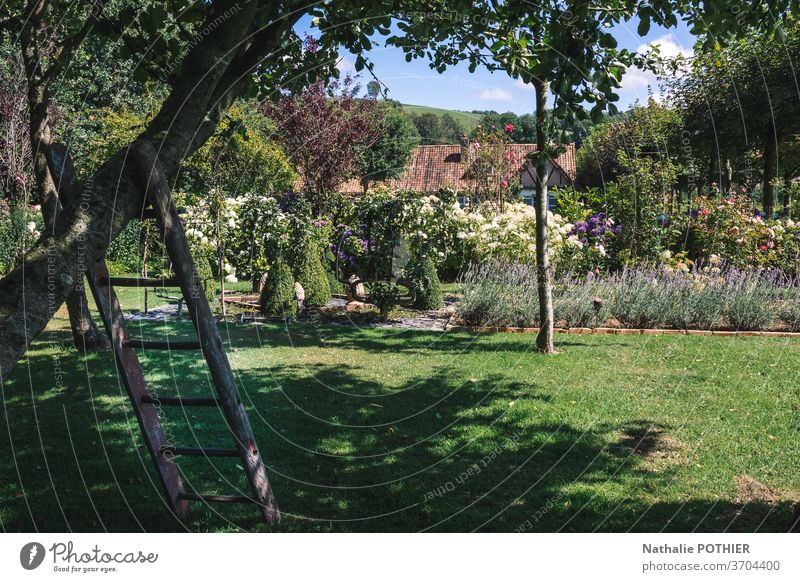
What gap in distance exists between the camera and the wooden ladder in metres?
3.36

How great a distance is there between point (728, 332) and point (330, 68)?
6.37 metres

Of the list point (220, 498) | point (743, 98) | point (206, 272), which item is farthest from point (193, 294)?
point (743, 98)

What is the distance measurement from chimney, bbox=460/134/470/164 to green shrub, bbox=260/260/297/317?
8256mm

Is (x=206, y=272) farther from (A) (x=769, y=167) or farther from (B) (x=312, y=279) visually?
(A) (x=769, y=167)

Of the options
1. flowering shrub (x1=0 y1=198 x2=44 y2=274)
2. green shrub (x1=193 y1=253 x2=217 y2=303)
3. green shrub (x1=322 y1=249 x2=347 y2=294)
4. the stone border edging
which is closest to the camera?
the stone border edging

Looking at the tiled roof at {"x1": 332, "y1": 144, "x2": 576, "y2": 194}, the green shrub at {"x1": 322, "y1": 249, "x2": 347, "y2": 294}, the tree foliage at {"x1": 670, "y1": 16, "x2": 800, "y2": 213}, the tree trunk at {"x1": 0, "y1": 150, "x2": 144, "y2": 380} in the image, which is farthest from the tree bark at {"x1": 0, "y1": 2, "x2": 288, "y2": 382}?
the tiled roof at {"x1": 332, "y1": 144, "x2": 576, "y2": 194}

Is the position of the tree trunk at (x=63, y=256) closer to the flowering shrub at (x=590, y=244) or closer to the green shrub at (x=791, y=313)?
the green shrub at (x=791, y=313)

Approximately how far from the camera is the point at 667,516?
376 cm

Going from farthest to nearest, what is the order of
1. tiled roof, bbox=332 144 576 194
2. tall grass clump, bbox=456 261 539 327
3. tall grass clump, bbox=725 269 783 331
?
tiled roof, bbox=332 144 576 194, tall grass clump, bbox=456 261 539 327, tall grass clump, bbox=725 269 783 331

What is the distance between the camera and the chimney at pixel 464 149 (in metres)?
16.9

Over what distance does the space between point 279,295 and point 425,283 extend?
2.45 meters

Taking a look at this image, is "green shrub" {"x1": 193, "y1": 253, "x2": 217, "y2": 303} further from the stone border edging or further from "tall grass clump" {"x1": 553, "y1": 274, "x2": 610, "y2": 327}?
"tall grass clump" {"x1": 553, "y1": 274, "x2": 610, "y2": 327}

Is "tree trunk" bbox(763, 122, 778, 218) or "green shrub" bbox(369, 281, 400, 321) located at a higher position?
"tree trunk" bbox(763, 122, 778, 218)

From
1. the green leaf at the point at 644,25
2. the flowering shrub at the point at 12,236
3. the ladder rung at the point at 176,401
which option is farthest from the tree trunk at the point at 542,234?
the flowering shrub at the point at 12,236
